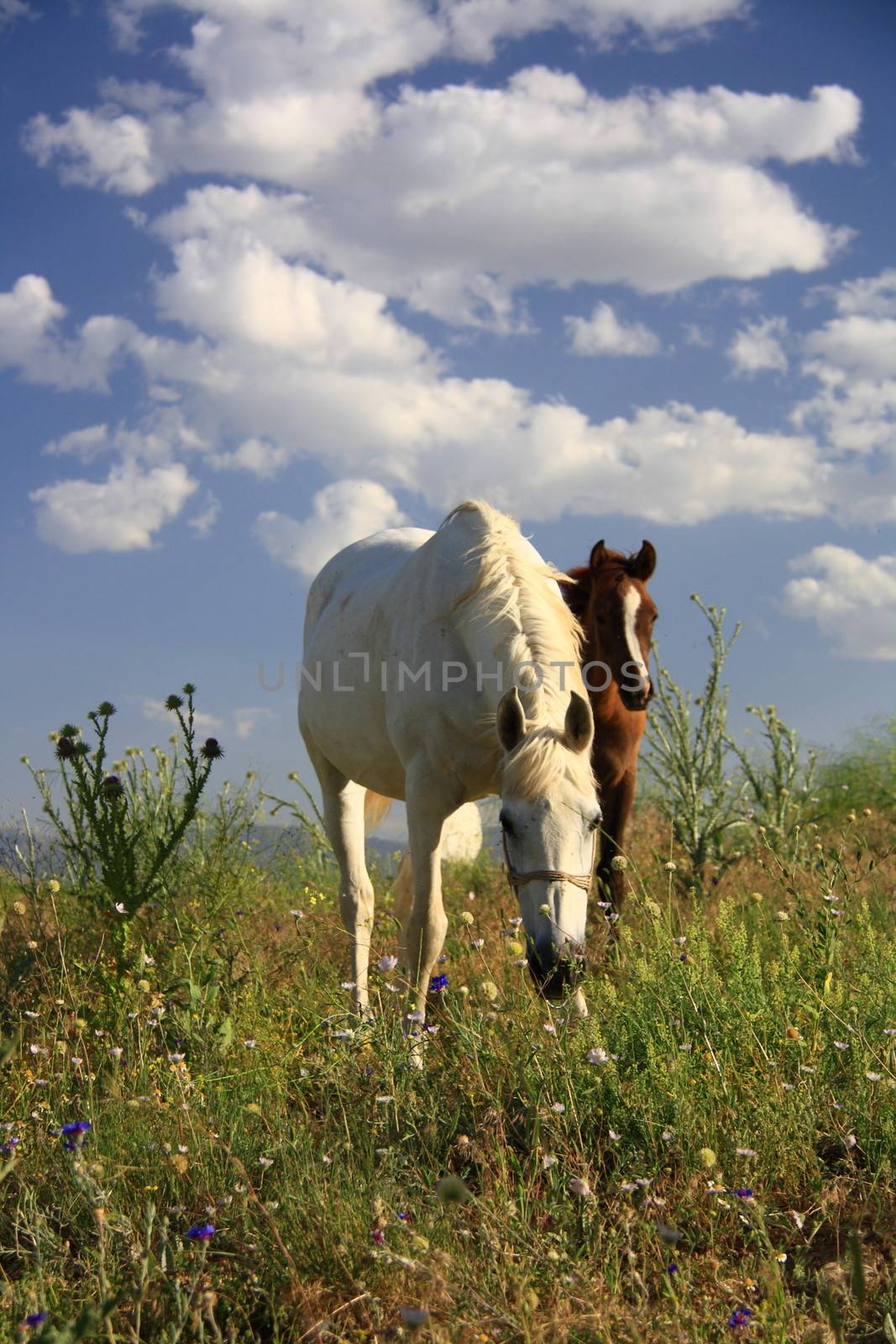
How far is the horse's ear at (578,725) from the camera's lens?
4.09 meters

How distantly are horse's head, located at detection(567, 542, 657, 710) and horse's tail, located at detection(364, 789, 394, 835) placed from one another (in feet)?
6.42

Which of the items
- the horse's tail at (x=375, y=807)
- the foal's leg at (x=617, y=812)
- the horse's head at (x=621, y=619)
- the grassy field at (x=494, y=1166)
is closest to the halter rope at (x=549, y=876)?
the grassy field at (x=494, y=1166)

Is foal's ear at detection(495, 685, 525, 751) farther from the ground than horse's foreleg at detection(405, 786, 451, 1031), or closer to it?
farther from the ground

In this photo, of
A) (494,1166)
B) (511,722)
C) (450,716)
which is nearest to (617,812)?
(450,716)

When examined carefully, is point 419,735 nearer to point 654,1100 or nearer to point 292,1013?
point 292,1013

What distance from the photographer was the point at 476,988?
4.74 metres

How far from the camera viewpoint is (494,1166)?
2.98 m

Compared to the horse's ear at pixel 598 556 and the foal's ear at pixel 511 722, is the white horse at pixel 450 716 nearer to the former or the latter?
the foal's ear at pixel 511 722

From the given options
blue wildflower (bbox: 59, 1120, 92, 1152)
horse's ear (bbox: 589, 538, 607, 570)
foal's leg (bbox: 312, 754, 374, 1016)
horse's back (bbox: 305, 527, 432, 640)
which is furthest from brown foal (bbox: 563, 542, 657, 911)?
blue wildflower (bbox: 59, 1120, 92, 1152)

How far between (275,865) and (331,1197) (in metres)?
6.67

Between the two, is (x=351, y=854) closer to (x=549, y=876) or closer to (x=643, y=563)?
(x=643, y=563)

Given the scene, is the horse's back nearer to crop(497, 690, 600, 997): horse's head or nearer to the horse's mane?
the horse's mane

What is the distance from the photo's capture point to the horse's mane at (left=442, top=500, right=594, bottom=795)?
13.0 feet

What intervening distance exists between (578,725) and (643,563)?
2.31 m
